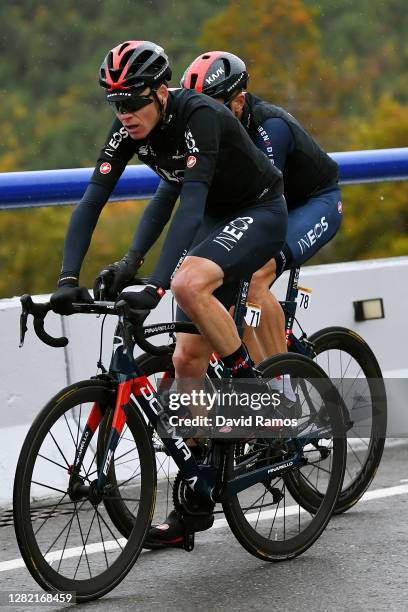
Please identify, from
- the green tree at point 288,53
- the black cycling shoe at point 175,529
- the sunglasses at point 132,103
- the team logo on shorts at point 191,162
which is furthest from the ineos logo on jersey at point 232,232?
the green tree at point 288,53

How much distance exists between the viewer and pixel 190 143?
5.11 meters

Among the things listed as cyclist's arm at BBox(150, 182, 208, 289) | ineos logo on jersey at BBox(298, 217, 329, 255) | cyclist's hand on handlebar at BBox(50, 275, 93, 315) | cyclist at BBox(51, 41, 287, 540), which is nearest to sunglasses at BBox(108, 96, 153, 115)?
cyclist at BBox(51, 41, 287, 540)

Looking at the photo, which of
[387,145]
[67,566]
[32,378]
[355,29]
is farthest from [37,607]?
[355,29]

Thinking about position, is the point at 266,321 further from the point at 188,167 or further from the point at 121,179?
the point at 121,179

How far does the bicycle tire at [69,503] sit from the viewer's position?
183 inches

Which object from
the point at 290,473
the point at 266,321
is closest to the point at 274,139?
the point at 266,321

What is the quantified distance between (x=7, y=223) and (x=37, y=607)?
2849 mm

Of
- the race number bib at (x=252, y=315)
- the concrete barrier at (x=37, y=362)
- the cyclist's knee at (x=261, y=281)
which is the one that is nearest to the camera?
the race number bib at (x=252, y=315)

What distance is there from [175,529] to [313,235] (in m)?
1.78

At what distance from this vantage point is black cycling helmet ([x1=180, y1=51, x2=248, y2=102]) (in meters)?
6.22

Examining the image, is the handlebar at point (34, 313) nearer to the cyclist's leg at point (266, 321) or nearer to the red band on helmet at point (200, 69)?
the cyclist's leg at point (266, 321)

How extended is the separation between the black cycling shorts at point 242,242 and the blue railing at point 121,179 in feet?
4.89

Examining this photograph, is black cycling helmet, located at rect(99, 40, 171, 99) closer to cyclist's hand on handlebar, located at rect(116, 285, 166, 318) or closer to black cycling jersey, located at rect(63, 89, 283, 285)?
black cycling jersey, located at rect(63, 89, 283, 285)

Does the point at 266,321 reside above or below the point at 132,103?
below
